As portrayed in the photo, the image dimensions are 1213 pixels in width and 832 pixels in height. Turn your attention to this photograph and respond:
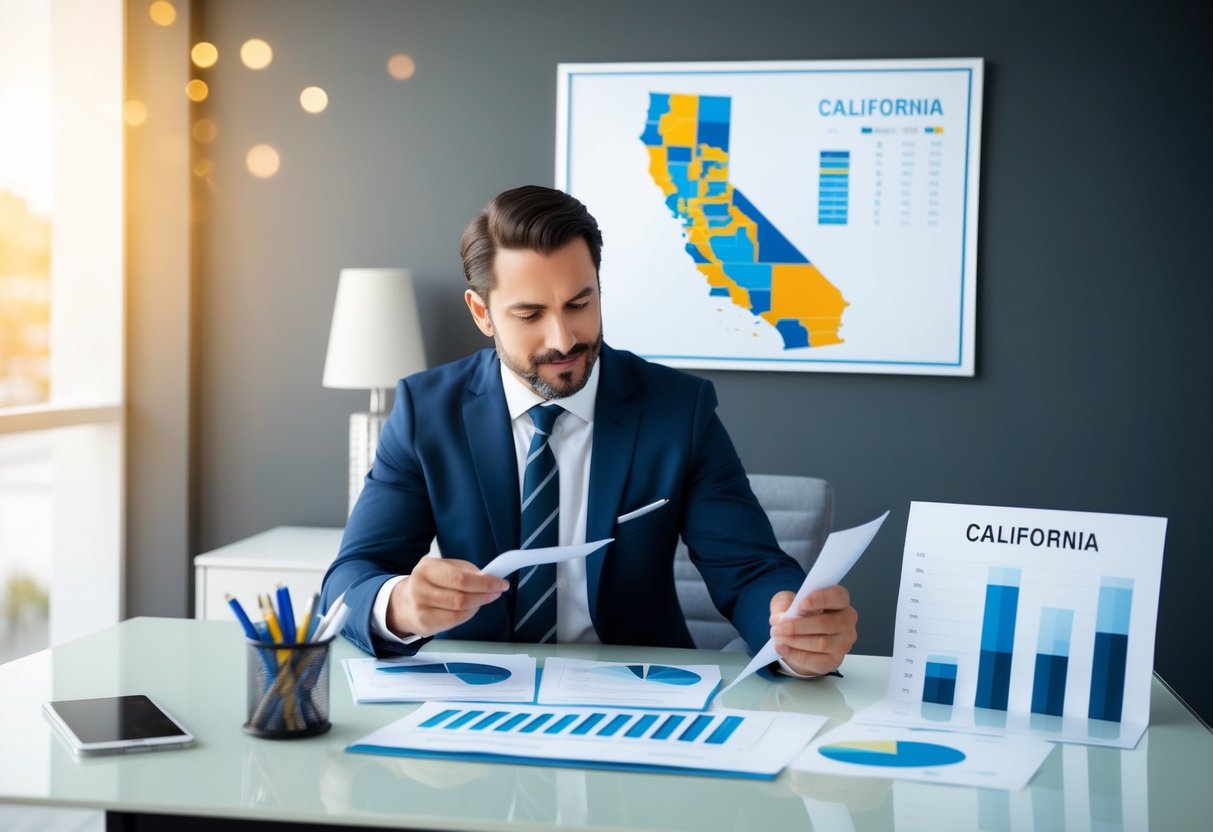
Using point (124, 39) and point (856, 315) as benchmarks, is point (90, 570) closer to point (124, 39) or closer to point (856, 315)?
point (124, 39)

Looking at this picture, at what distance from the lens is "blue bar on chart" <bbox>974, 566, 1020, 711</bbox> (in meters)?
1.35

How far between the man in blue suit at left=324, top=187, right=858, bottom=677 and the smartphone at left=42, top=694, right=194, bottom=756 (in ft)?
1.47

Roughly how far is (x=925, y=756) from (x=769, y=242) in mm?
2265

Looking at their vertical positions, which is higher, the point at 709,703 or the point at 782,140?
the point at 782,140

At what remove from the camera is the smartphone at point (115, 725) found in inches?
45.3

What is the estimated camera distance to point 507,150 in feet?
11.3

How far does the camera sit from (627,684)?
55.8 inches

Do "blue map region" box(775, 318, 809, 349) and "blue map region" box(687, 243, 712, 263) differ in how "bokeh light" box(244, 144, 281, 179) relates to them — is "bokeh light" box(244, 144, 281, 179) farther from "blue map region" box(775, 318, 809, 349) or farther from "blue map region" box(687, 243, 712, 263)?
"blue map region" box(775, 318, 809, 349)

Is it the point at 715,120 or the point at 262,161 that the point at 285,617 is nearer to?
the point at 715,120

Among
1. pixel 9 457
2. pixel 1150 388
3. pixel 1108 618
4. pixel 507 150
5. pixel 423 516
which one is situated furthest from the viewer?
pixel 9 457

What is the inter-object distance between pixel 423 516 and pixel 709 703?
641 mm

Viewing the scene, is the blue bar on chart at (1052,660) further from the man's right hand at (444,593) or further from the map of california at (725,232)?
the map of california at (725,232)

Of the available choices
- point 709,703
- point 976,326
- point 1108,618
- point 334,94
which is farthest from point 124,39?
point 1108,618

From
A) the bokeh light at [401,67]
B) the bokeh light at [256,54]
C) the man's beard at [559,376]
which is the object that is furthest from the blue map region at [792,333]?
the bokeh light at [256,54]
